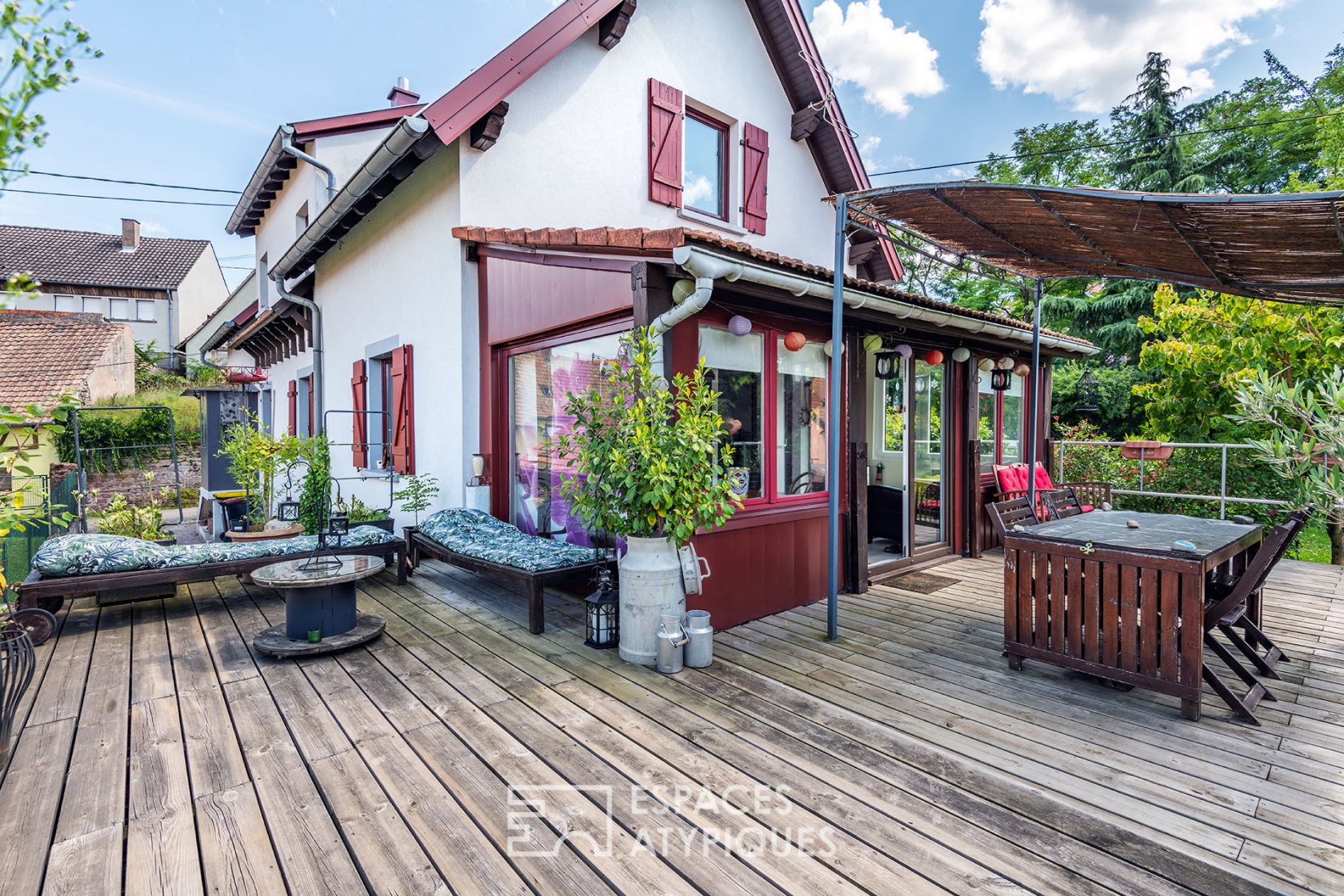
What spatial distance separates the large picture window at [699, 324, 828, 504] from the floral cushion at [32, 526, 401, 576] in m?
3.44

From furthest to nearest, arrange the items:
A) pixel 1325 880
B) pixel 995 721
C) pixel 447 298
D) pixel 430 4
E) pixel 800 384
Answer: pixel 430 4 → pixel 447 298 → pixel 800 384 → pixel 995 721 → pixel 1325 880

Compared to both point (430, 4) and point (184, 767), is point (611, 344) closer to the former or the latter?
point (184, 767)

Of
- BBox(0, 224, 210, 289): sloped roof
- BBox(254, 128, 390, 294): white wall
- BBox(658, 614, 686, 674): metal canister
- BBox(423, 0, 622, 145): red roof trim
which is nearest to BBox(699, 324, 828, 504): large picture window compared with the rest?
BBox(658, 614, 686, 674): metal canister

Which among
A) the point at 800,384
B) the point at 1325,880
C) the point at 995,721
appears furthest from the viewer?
the point at 800,384

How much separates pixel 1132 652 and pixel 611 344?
3.44 metres

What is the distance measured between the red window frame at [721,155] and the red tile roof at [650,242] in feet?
9.45

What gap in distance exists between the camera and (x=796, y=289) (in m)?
3.80

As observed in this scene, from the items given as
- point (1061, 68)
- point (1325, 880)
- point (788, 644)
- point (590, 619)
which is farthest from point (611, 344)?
point (1061, 68)

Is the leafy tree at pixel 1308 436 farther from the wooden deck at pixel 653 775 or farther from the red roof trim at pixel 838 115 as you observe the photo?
the red roof trim at pixel 838 115

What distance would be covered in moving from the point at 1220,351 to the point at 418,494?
10.4 meters

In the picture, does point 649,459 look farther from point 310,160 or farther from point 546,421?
point 310,160

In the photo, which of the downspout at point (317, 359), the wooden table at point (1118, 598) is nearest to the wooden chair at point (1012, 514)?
the wooden table at point (1118, 598)

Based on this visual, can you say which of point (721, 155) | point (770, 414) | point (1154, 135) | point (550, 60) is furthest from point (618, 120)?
point (1154, 135)

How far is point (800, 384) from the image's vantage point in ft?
15.7
